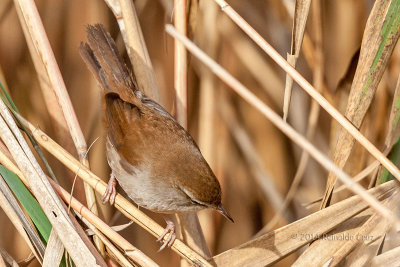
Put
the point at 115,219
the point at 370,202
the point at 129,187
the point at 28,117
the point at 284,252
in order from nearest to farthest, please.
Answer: the point at 370,202 → the point at 284,252 → the point at 129,187 → the point at 28,117 → the point at 115,219

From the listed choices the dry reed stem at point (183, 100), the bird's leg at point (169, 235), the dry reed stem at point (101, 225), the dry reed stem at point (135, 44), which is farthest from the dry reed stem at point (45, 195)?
the dry reed stem at point (135, 44)

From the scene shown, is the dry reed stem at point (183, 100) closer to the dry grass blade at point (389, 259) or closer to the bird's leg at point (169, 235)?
the bird's leg at point (169, 235)

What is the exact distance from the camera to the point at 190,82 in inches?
84.7

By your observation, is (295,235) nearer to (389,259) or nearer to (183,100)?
(389,259)

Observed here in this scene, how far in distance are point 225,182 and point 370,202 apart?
101 cm

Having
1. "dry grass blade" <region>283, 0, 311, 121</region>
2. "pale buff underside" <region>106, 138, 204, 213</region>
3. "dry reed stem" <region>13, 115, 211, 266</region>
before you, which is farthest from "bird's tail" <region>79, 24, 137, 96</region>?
"dry grass blade" <region>283, 0, 311, 121</region>

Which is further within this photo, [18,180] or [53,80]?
[53,80]

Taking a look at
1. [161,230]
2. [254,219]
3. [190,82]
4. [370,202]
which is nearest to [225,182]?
[254,219]

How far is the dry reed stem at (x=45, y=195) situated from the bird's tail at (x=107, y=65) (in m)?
0.57

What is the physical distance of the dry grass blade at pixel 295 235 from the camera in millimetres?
1597

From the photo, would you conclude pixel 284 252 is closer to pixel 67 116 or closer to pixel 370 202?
pixel 370 202

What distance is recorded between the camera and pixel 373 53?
1.53 metres

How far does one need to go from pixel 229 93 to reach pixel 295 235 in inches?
32.5

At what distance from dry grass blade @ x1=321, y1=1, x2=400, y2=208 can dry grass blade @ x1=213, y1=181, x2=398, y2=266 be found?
115 millimetres
